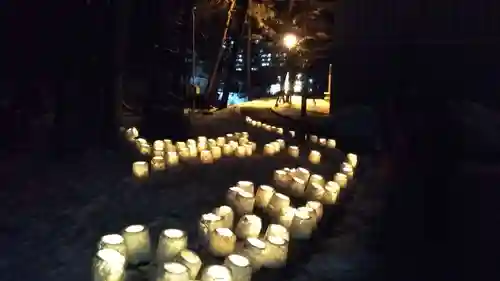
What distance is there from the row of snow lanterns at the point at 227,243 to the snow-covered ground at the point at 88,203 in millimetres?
142

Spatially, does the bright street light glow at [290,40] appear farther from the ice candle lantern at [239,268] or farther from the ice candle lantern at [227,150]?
the ice candle lantern at [239,268]

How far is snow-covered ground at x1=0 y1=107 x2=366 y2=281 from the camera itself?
161cm

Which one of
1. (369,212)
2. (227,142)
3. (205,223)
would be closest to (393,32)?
(227,142)

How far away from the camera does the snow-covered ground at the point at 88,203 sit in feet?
5.29

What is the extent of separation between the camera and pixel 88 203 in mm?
2111

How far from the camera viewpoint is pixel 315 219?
1.92 meters

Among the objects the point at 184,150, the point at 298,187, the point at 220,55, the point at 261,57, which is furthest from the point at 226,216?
the point at 261,57

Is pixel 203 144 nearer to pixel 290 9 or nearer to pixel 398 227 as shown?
pixel 398 227

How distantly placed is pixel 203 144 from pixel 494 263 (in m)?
1.72

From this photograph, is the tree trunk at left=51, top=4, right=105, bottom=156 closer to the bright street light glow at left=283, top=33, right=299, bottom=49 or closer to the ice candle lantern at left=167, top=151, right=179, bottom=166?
the ice candle lantern at left=167, top=151, right=179, bottom=166

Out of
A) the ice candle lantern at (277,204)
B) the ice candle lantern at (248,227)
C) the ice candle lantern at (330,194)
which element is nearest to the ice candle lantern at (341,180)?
the ice candle lantern at (330,194)

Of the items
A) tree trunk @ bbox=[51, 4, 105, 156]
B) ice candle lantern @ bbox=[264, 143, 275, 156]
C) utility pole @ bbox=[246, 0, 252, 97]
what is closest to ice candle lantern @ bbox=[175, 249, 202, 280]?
tree trunk @ bbox=[51, 4, 105, 156]

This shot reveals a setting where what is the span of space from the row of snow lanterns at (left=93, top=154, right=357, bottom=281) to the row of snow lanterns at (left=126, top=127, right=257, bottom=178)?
69 centimetres

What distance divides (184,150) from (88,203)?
0.95m
